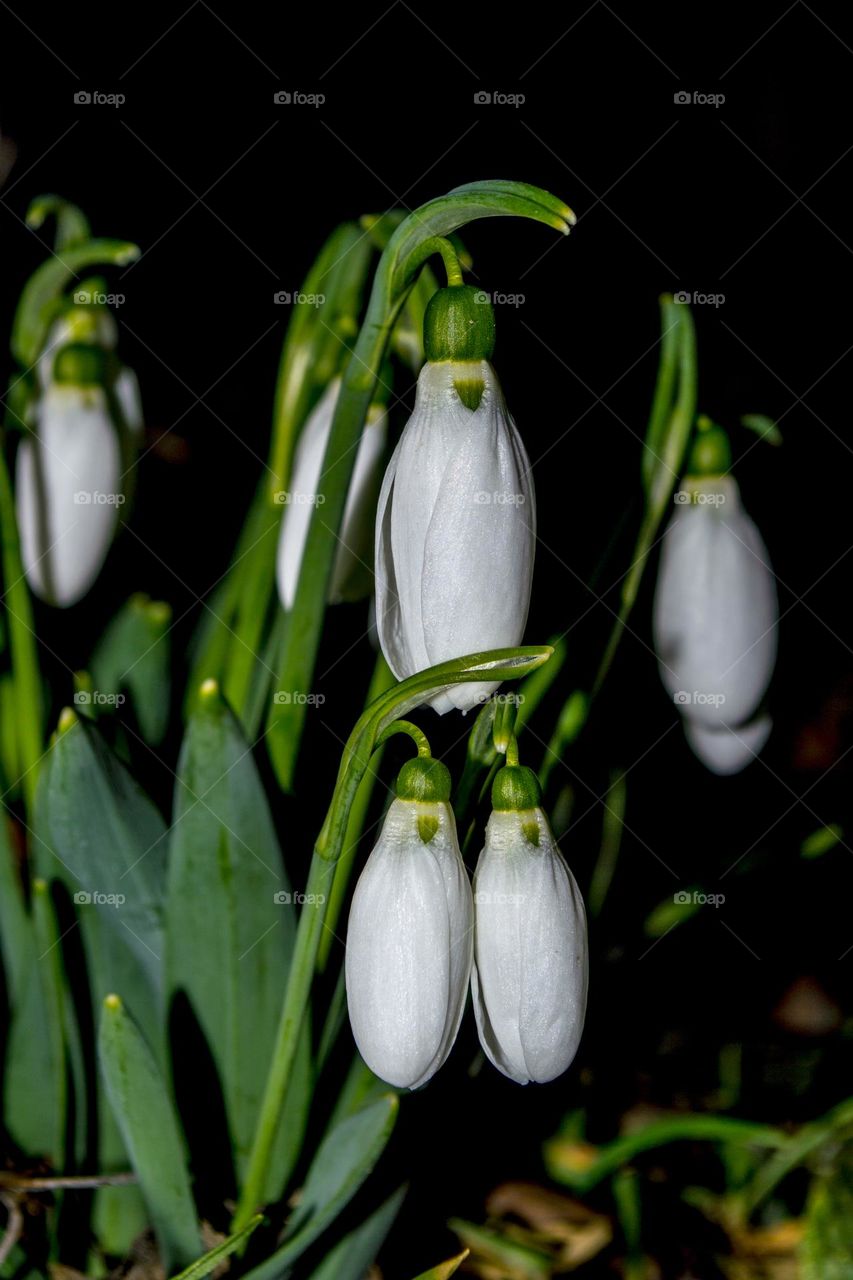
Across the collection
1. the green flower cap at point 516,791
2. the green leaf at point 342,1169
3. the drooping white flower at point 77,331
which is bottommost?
the green leaf at point 342,1169

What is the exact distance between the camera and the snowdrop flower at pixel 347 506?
2.83 ft

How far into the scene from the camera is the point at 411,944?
24.3 inches

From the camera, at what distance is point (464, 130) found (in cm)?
163

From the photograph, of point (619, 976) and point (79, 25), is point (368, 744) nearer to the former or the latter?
point (619, 976)

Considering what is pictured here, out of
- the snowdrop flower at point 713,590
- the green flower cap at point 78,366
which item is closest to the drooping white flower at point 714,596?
the snowdrop flower at point 713,590

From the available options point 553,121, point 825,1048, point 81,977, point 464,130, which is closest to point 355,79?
point 464,130

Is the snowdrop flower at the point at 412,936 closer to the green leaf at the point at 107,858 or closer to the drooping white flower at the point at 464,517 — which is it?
the drooping white flower at the point at 464,517

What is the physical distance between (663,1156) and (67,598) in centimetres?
92

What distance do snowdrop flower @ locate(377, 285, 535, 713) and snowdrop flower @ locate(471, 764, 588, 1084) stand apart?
7cm

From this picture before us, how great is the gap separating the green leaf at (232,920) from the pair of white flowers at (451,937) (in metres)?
0.16

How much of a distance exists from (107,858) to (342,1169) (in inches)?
10.9

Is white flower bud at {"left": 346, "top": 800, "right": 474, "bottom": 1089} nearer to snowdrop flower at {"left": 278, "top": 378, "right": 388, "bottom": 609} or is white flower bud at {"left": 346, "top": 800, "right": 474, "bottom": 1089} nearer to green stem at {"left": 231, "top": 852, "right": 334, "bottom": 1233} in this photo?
green stem at {"left": 231, "top": 852, "right": 334, "bottom": 1233}

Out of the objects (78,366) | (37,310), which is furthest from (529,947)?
(37,310)

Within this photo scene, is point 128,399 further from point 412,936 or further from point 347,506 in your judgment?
point 412,936
